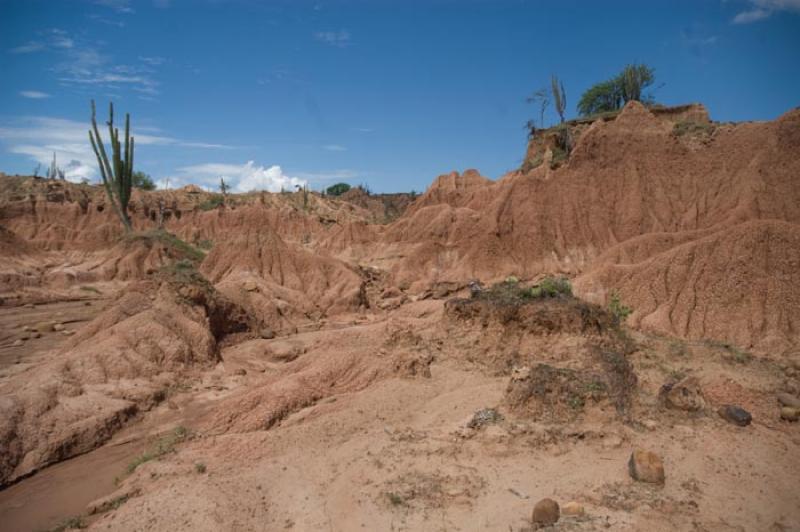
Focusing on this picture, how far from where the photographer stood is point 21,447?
8305 millimetres

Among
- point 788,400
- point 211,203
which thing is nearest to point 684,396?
point 788,400

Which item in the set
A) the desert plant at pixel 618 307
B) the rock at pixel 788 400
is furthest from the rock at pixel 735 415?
the desert plant at pixel 618 307

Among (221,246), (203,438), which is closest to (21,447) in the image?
(203,438)

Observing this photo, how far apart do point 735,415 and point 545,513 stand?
4.24 metres

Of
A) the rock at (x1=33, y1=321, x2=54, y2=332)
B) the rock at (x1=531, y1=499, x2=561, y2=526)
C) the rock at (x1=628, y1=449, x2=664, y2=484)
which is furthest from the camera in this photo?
the rock at (x1=33, y1=321, x2=54, y2=332)

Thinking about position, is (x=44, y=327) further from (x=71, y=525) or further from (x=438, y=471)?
(x=438, y=471)

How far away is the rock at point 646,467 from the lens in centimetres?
641

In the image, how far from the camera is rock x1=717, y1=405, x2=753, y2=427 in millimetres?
7906

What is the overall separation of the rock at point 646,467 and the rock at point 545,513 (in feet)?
4.51

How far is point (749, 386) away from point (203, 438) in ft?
31.5

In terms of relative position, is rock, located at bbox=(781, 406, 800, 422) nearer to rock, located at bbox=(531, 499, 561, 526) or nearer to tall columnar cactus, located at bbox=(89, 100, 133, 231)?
rock, located at bbox=(531, 499, 561, 526)

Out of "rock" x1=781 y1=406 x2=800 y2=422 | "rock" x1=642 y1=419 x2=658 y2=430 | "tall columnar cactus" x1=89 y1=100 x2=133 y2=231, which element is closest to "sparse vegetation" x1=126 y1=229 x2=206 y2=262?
"tall columnar cactus" x1=89 y1=100 x2=133 y2=231

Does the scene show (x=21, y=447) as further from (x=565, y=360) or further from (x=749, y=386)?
(x=749, y=386)

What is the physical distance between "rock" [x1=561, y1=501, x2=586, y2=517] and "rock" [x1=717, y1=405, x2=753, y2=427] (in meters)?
3.72
